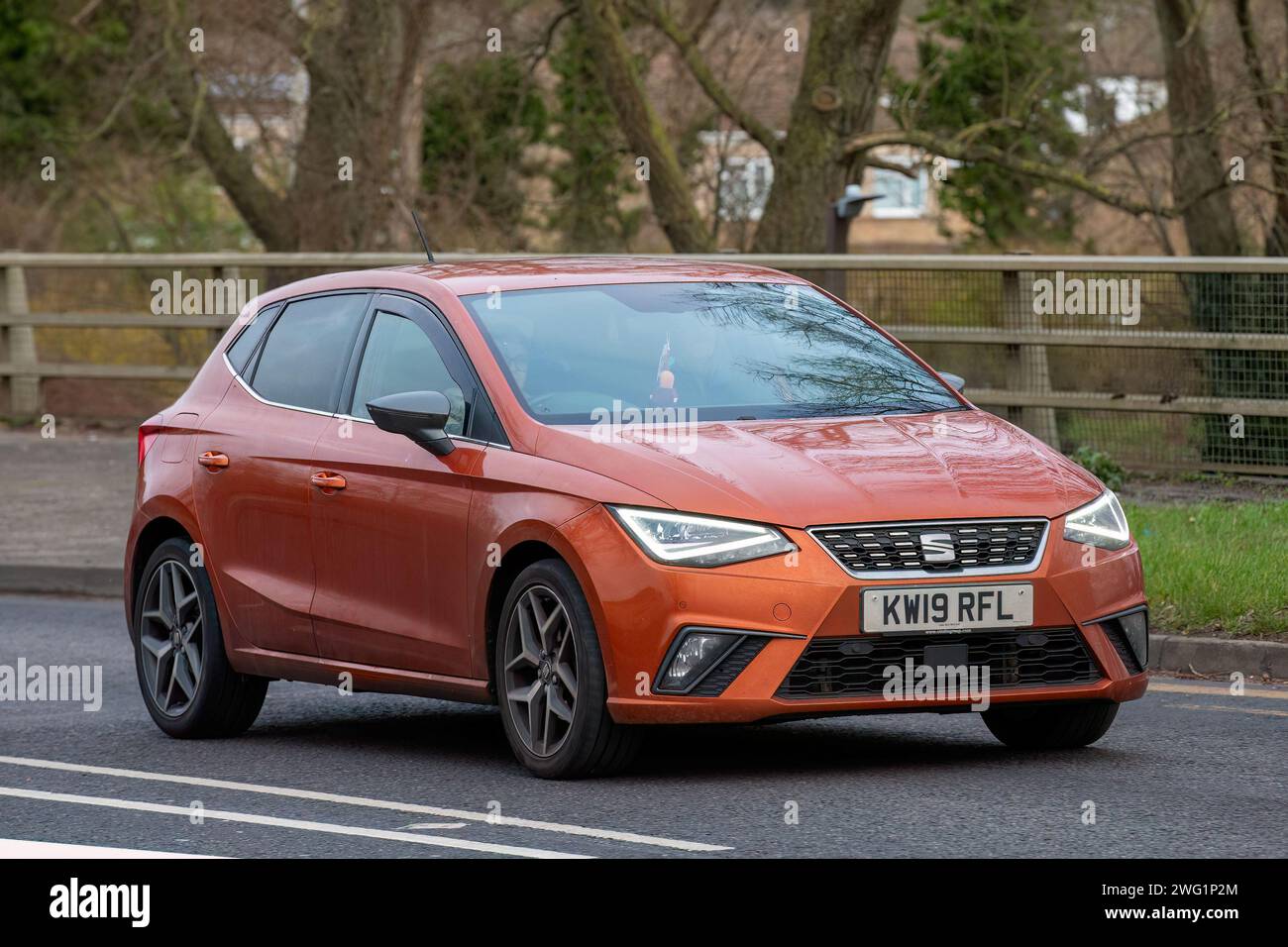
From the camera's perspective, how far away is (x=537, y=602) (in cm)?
773

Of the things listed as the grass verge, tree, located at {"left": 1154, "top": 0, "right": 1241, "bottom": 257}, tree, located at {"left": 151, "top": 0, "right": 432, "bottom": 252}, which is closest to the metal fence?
the grass verge

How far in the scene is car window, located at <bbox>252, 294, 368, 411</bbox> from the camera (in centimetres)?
913

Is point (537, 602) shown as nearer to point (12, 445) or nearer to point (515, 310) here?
point (515, 310)

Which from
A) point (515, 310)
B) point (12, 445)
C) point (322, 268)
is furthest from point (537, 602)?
point (12, 445)

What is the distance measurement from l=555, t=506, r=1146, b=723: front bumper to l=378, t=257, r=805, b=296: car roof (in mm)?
1469

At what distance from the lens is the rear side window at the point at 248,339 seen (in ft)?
32.3

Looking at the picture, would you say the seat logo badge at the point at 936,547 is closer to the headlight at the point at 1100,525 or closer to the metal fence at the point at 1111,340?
the headlight at the point at 1100,525

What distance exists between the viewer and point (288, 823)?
7.29 meters

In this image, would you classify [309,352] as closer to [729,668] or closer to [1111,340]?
[729,668]

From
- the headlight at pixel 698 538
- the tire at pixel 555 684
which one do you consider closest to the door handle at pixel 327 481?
the tire at pixel 555 684

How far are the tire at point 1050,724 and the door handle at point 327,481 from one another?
2.40 metres

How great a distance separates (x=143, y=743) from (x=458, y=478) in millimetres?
2058

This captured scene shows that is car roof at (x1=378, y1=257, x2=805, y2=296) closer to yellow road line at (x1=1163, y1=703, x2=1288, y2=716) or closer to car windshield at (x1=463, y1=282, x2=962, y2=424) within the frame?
car windshield at (x1=463, y1=282, x2=962, y2=424)
